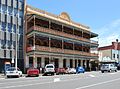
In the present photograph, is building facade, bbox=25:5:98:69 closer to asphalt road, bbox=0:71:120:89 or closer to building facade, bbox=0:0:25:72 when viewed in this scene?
building facade, bbox=0:0:25:72

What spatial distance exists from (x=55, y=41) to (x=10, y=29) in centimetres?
1341

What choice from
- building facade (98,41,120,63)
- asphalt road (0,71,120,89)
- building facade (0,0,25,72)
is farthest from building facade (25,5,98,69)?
asphalt road (0,71,120,89)

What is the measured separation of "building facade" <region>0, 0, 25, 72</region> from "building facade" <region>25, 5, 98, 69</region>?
61.7 inches

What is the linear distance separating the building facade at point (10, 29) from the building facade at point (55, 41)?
1.57 m

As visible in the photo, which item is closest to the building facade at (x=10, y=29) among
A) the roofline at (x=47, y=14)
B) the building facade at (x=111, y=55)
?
the roofline at (x=47, y=14)

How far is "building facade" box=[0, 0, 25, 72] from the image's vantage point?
5819 centimetres

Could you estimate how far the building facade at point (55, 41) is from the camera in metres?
62.9

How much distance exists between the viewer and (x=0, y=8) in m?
57.7

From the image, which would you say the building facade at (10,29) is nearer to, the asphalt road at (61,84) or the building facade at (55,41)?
the building facade at (55,41)

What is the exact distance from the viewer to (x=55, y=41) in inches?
2785

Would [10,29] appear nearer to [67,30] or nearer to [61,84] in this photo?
[67,30]

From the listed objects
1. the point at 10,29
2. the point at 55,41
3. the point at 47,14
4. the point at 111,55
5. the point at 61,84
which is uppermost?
the point at 47,14

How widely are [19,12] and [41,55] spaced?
30.0 feet

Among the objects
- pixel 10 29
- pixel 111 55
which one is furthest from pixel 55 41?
pixel 111 55
